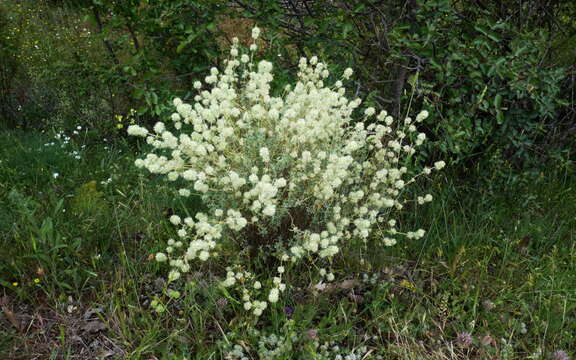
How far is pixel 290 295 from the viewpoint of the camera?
242 cm

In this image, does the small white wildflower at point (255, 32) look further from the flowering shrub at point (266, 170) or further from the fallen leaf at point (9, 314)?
the fallen leaf at point (9, 314)

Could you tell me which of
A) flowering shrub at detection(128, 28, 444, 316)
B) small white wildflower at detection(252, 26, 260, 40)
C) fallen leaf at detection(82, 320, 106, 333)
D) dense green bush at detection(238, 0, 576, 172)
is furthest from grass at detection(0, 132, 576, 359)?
small white wildflower at detection(252, 26, 260, 40)

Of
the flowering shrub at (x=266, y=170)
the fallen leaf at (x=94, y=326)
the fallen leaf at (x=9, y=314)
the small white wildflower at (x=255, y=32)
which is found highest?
the small white wildflower at (x=255, y=32)

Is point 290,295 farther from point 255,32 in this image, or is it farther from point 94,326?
point 255,32

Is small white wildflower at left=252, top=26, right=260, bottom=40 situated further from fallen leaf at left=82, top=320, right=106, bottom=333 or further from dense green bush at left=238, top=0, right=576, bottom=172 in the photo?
fallen leaf at left=82, top=320, right=106, bottom=333

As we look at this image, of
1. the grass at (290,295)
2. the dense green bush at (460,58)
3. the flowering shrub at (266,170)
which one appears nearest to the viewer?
the flowering shrub at (266,170)

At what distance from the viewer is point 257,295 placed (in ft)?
7.84

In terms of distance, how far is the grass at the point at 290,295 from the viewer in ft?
7.23

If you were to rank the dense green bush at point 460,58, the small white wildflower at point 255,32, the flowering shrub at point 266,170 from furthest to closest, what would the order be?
1. the dense green bush at point 460,58
2. the small white wildflower at point 255,32
3. the flowering shrub at point 266,170

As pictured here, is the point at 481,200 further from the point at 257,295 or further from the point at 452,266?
the point at 257,295

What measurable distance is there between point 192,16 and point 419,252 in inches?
86.2

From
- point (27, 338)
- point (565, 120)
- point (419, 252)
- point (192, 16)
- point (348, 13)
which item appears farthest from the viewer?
point (565, 120)

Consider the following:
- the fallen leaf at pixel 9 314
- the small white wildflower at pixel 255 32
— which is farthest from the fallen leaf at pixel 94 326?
the small white wildflower at pixel 255 32

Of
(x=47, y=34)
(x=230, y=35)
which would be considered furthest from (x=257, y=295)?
(x=47, y=34)
